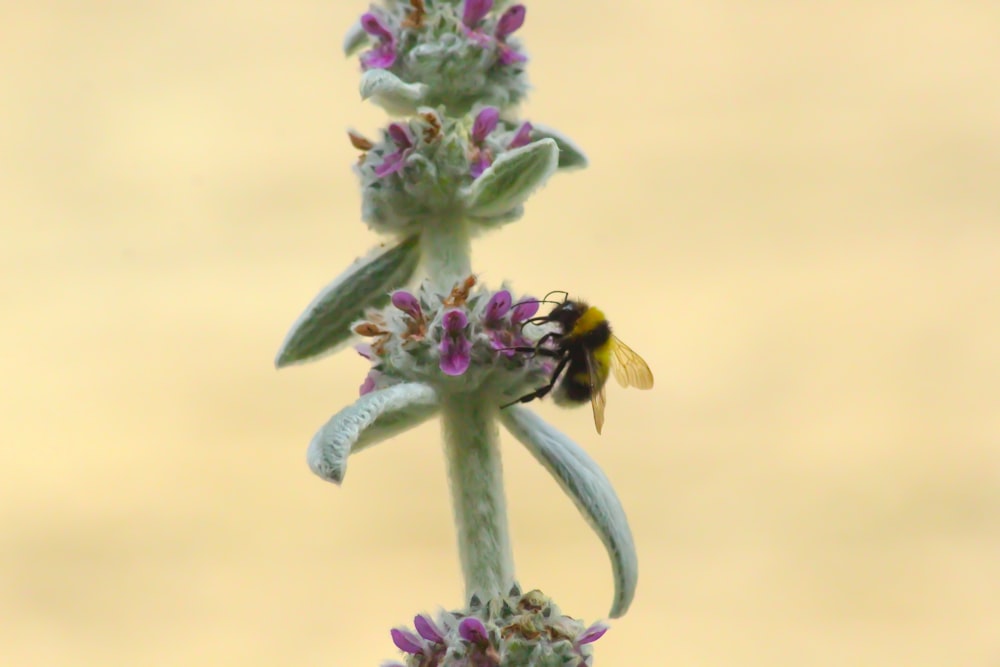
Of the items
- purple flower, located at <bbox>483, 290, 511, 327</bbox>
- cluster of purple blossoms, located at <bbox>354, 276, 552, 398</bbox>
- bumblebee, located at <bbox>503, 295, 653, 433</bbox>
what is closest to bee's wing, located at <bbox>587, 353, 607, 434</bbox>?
bumblebee, located at <bbox>503, 295, 653, 433</bbox>

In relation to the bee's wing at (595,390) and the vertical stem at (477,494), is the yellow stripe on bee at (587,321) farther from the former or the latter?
the vertical stem at (477,494)

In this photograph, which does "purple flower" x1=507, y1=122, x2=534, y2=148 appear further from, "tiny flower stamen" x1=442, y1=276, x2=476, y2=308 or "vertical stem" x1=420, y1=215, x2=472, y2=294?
"tiny flower stamen" x1=442, y1=276, x2=476, y2=308

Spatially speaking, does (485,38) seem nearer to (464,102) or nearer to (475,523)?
(464,102)

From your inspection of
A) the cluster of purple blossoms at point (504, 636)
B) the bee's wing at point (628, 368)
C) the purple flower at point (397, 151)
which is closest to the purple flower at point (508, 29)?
the purple flower at point (397, 151)

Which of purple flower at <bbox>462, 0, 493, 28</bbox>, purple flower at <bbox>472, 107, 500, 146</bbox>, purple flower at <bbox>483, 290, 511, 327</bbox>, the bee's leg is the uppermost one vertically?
purple flower at <bbox>462, 0, 493, 28</bbox>

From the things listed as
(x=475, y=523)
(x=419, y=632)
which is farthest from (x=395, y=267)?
(x=419, y=632)

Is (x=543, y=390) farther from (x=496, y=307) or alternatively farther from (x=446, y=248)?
(x=446, y=248)
